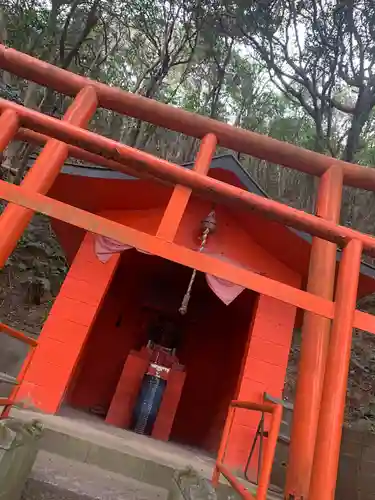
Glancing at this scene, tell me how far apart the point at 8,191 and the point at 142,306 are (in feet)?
20.8

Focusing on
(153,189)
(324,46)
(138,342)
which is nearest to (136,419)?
(138,342)

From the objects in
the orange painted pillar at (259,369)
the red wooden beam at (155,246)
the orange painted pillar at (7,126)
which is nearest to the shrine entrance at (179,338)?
the orange painted pillar at (259,369)

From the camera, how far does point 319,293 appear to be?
8.29 feet

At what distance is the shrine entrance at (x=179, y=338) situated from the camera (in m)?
7.77

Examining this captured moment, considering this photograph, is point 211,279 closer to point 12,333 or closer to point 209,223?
point 209,223

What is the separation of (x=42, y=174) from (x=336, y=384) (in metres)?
1.98

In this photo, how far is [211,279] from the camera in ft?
18.9

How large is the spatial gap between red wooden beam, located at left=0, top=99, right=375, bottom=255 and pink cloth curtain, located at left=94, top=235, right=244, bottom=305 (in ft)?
11.1

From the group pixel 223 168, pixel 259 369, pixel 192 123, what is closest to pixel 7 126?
pixel 192 123

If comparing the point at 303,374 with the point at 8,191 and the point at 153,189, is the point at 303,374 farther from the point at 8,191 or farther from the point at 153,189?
the point at 153,189

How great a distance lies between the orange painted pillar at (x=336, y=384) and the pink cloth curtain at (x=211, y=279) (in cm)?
339

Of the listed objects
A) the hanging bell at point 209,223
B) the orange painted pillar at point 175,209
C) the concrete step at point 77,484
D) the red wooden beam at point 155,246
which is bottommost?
the concrete step at point 77,484

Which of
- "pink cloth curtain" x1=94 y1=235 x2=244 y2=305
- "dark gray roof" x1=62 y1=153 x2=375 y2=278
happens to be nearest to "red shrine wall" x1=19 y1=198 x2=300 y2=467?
"pink cloth curtain" x1=94 y1=235 x2=244 y2=305

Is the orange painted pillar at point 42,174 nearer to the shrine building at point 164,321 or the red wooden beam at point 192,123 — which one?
the red wooden beam at point 192,123
